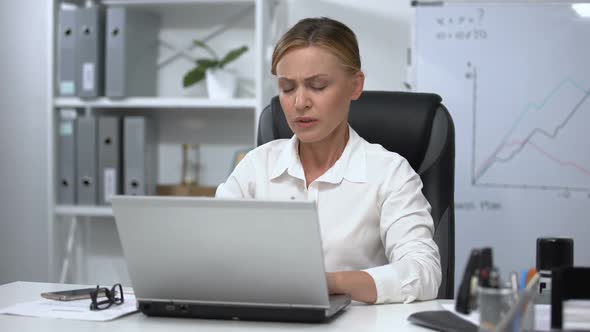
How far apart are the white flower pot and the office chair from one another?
124cm

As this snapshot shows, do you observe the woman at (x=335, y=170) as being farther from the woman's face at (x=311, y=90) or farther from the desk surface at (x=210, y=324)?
the desk surface at (x=210, y=324)

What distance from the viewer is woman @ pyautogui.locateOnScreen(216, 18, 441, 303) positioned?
4.68 feet

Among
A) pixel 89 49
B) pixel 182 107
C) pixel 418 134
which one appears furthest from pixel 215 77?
pixel 418 134

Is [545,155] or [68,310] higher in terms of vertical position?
[545,155]

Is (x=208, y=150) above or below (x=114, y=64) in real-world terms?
below

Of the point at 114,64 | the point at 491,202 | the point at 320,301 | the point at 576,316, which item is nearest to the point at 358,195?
the point at 320,301

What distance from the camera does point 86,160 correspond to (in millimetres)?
2971

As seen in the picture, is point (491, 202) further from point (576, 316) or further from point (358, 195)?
point (576, 316)

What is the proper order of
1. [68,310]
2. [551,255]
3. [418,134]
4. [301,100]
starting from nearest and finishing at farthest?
[68,310] < [551,255] < [301,100] < [418,134]

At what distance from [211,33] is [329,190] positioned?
5.81ft

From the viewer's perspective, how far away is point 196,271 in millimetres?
1047

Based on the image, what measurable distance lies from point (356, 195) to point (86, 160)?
5.68 ft

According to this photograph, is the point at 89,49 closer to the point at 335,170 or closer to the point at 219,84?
the point at 219,84

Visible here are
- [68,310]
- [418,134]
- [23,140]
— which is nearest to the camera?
[68,310]
